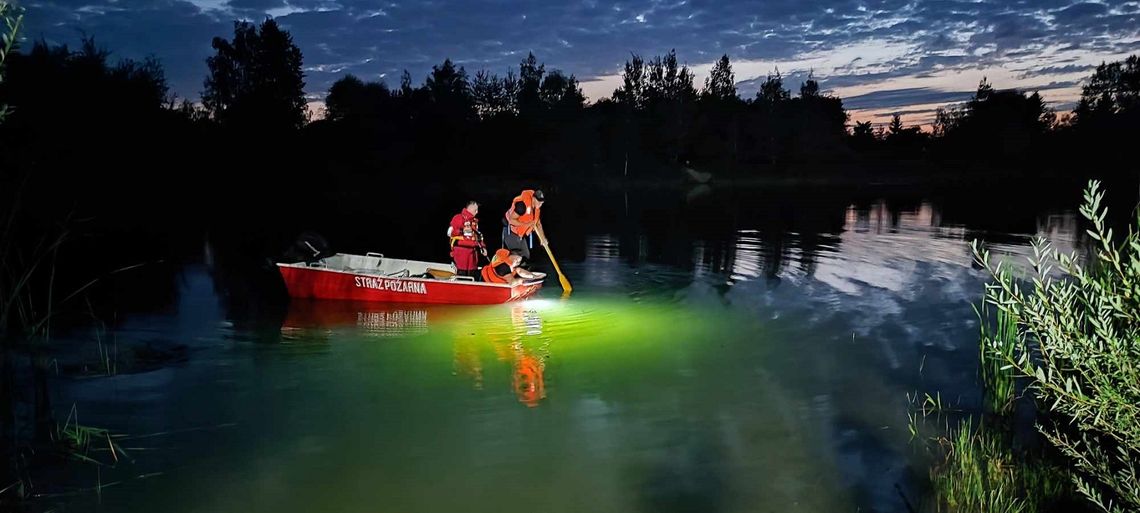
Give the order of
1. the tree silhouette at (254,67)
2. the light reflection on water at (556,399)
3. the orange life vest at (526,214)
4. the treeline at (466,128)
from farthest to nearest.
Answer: the tree silhouette at (254,67)
the treeline at (466,128)
the orange life vest at (526,214)
the light reflection on water at (556,399)

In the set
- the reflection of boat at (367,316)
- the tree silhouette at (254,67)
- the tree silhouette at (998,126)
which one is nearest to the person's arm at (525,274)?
the reflection of boat at (367,316)

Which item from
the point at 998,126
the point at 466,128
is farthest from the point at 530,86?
the point at 998,126

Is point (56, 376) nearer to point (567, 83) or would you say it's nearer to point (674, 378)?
point (674, 378)

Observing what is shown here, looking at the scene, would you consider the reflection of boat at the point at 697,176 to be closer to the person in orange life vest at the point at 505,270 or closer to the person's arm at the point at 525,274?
the person's arm at the point at 525,274

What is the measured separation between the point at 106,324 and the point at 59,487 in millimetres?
6890

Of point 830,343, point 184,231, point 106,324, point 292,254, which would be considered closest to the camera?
point 830,343

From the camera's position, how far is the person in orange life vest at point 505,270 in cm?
1277

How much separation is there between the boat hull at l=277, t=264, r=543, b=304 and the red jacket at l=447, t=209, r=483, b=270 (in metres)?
0.67

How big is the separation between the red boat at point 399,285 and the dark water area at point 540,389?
9.9 inches

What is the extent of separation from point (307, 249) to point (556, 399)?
6.80m

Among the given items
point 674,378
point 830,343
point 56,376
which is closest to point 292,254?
point 56,376

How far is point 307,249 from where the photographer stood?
13281mm

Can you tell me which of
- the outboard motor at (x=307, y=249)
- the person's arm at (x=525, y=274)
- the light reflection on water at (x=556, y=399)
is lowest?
the light reflection on water at (x=556, y=399)

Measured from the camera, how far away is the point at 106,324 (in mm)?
11961
